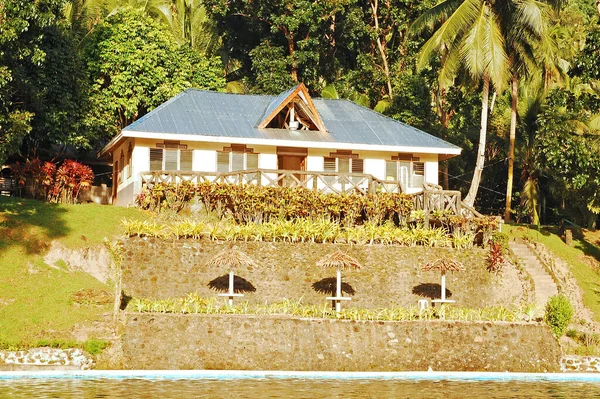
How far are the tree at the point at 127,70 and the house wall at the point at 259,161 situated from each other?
12.9ft

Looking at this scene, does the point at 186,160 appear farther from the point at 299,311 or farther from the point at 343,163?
the point at 299,311

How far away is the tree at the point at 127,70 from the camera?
48.4m

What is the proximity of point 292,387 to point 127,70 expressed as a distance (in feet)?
96.1

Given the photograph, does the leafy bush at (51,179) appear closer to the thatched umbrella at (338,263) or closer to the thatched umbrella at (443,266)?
the thatched umbrella at (338,263)

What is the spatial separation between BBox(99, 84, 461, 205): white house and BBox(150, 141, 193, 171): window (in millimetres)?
44

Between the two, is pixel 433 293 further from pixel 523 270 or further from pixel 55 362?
pixel 55 362

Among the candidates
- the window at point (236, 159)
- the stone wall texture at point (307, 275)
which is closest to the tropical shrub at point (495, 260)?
the stone wall texture at point (307, 275)

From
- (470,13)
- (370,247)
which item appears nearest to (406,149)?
(470,13)

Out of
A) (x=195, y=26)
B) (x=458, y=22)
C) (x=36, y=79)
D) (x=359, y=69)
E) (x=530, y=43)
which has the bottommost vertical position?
(x=36, y=79)

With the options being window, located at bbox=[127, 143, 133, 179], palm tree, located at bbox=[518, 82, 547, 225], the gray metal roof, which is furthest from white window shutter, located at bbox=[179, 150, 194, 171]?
palm tree, located at bbox=[518, 82, 547, 225]

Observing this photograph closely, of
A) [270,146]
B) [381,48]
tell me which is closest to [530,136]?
[381,48]

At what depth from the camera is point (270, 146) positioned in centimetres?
4231

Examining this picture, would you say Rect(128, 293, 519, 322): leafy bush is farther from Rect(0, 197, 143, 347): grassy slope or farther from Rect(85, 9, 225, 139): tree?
Rect(85, 9, 225, 139): tree

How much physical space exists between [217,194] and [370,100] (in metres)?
23.5
